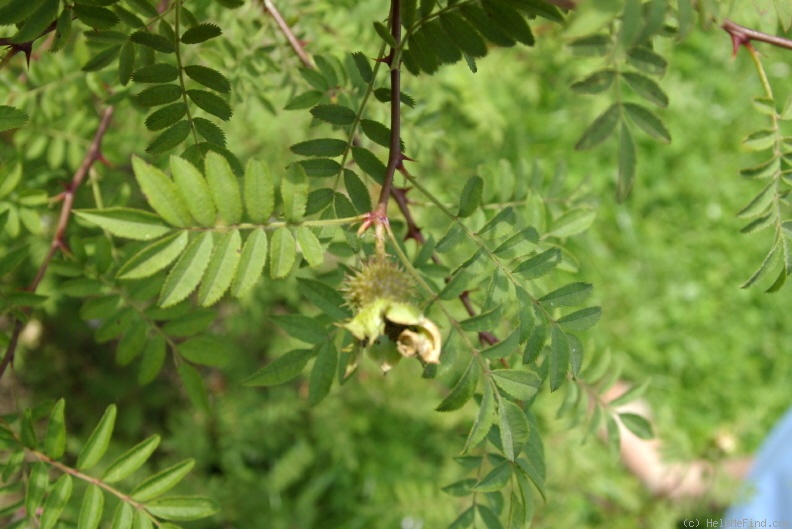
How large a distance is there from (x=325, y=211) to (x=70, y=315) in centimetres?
206

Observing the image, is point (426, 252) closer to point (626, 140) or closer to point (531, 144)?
point (626, 140)

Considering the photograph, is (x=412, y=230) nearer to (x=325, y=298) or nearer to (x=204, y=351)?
(x=325, y=298)

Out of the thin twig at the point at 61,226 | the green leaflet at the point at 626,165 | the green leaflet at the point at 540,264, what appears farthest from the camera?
the thin twig at the point at 61,226

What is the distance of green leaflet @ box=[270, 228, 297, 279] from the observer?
36.5 inches

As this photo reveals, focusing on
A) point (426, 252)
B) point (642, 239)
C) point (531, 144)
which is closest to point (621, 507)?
point (642, 239)

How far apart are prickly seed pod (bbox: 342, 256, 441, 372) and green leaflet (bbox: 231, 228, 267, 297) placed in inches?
5.5

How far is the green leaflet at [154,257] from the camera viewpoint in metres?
0.85

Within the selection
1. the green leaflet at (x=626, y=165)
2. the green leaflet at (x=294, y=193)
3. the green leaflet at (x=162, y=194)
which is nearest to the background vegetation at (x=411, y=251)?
the green leaflet at (x=626, y=165)

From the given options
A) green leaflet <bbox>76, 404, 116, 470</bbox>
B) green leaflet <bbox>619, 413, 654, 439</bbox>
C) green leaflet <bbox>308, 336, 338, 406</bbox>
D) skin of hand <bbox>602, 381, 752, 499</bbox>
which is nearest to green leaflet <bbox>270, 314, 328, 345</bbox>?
green leaflet <bbox>308, 336, 338, 406</bbox>

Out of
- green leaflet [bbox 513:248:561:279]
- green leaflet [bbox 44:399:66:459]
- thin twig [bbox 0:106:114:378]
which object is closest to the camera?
green leaflet [bbox 513:248:561:279]

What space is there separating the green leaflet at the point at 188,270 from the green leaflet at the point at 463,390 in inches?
14.9

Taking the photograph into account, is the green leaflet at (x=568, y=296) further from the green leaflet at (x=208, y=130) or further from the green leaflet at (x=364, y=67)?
the green leaflet at (x=208, y=130)

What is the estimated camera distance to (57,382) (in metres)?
3.01

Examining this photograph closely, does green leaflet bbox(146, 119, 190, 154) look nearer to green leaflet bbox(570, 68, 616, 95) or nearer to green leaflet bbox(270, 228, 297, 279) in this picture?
green leaflet bbox(270, 228, 297, 279)
